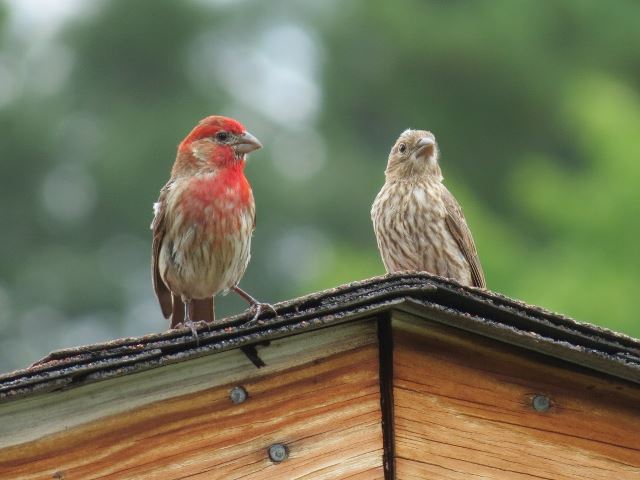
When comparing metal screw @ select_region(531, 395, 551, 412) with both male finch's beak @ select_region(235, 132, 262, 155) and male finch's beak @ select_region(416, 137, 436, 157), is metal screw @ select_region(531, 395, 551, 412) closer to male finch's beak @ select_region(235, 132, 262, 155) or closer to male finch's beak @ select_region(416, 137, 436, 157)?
male finch's beak @ select_region(235, 132, 262, 155)

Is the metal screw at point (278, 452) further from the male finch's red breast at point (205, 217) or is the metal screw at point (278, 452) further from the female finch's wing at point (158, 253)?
the female finch's wing at point (158, 253)

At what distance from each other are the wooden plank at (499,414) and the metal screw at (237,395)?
571 millimetres

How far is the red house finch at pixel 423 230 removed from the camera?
30.0ft

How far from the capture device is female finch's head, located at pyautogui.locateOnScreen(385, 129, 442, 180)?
9617 millimetres

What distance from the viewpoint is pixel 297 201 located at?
35.3 m

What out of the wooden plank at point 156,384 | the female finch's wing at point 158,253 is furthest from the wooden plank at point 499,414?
the female finch's wing at point 158,253

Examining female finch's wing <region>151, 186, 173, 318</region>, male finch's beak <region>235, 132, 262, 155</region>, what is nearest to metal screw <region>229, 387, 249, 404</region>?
female finch's wing <region>151, 186, 173, 318</region>

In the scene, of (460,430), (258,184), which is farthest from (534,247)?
(460,430)

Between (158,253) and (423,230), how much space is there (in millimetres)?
1511

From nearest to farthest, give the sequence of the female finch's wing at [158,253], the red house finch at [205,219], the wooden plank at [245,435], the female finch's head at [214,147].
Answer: the wooden plank at [245,435], the red house finch at [205,219], the female finch's wing at [158,253], the female finch's head at [214,147]

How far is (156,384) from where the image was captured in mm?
6312

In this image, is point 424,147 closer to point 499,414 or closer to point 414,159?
point 414,159

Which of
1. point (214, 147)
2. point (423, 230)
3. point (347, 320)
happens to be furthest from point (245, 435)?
point (423, 230)

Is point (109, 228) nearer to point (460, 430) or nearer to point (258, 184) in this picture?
point (258, 184)
